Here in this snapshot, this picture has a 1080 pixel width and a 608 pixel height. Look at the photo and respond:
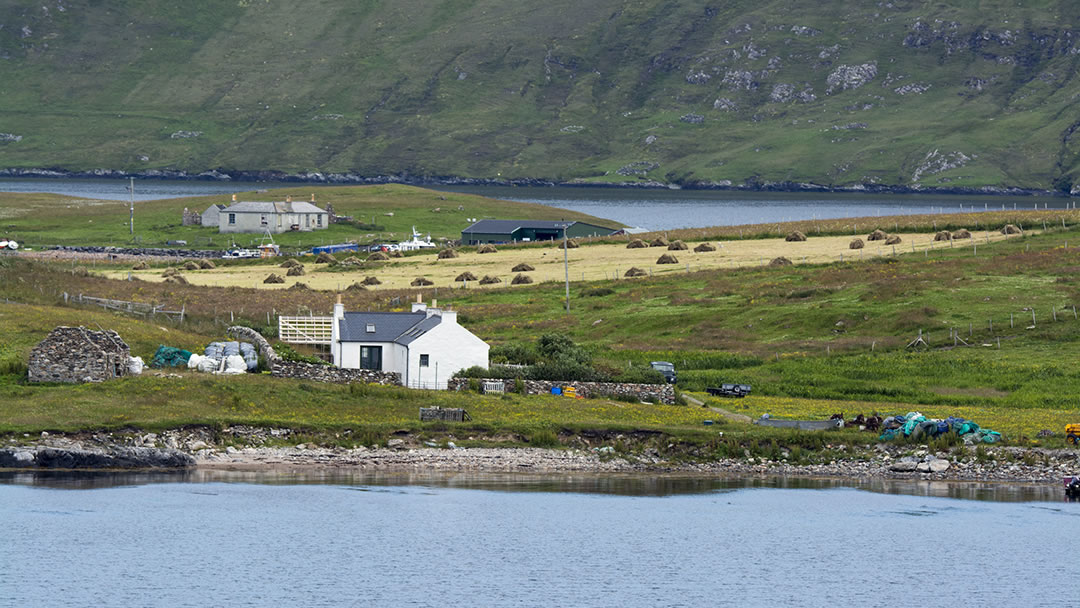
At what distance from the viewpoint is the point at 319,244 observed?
182 meters

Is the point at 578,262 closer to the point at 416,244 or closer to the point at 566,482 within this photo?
the point at 416,244

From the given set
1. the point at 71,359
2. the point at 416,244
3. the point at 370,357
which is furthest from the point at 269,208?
the point at 71,359

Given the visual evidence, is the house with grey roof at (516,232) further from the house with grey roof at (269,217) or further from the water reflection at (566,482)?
the water reflection at (566,482)

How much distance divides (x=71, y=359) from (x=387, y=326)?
1519cm

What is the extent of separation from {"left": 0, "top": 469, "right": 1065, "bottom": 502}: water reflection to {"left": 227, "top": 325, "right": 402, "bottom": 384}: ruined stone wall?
8.58m

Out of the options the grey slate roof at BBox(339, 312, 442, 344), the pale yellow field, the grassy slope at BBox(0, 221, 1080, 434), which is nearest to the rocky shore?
the grassy slope at BBox(0, 221, 1080, 434)

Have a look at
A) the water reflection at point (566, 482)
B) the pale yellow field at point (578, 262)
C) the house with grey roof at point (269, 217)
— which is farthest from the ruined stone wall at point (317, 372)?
the house with grey roof at point (269, 217)

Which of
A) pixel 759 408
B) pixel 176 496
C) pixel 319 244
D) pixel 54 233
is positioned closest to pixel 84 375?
pixel 176 496

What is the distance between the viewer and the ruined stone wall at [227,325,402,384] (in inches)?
2530

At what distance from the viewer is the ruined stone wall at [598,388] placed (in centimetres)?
6675

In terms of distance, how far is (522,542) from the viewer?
50.4 m

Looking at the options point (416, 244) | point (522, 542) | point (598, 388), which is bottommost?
point (522, 542)

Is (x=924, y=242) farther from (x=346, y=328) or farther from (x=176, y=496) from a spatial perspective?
(x=176, y=496)

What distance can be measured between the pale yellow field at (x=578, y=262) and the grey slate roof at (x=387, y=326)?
5113 centimetres
